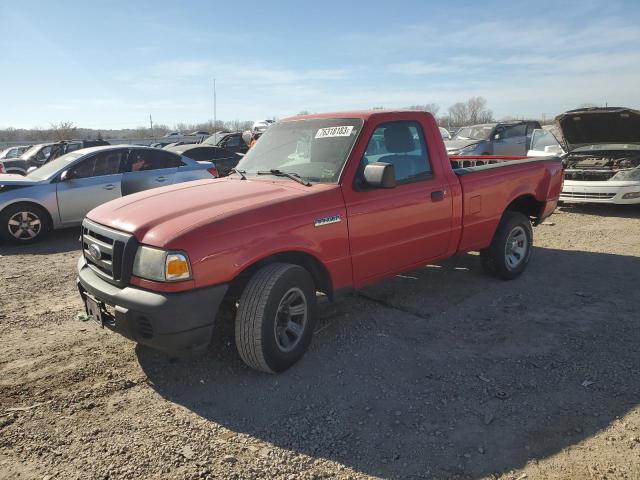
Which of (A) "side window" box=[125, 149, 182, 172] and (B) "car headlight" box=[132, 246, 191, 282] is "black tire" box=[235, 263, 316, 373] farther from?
(A) "side window" box=[125, 149, 182, 172]

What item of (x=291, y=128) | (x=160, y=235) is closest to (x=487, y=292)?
(x=291, y=128)

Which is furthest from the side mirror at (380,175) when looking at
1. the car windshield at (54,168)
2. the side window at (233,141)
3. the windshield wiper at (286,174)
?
the side window at (233,141)

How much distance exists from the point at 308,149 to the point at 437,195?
50.0 inches

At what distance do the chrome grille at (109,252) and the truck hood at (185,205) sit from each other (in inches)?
2.4

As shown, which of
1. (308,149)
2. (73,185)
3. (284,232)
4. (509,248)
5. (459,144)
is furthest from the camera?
(459,144)

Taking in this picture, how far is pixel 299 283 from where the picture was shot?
351 centimetres

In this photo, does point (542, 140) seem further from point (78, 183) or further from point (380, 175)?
point (78, 183)

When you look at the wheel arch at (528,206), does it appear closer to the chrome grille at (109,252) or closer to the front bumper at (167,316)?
the front bumper at (167,316)

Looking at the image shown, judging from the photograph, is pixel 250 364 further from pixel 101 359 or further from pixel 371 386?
pixel 101 359

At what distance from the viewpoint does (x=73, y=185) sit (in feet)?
26.8

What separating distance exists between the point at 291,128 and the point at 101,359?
260 cm

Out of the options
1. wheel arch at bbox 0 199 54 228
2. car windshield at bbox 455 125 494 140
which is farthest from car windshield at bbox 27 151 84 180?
car windshield at bbox 455 125 494 140

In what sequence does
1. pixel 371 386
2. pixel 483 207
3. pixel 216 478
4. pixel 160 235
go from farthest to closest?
pixel 483 207 < pixel 371 386 < pixel 160 235 < pixel 216 478

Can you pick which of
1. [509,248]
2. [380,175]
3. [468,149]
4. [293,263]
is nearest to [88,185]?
[293,263]
